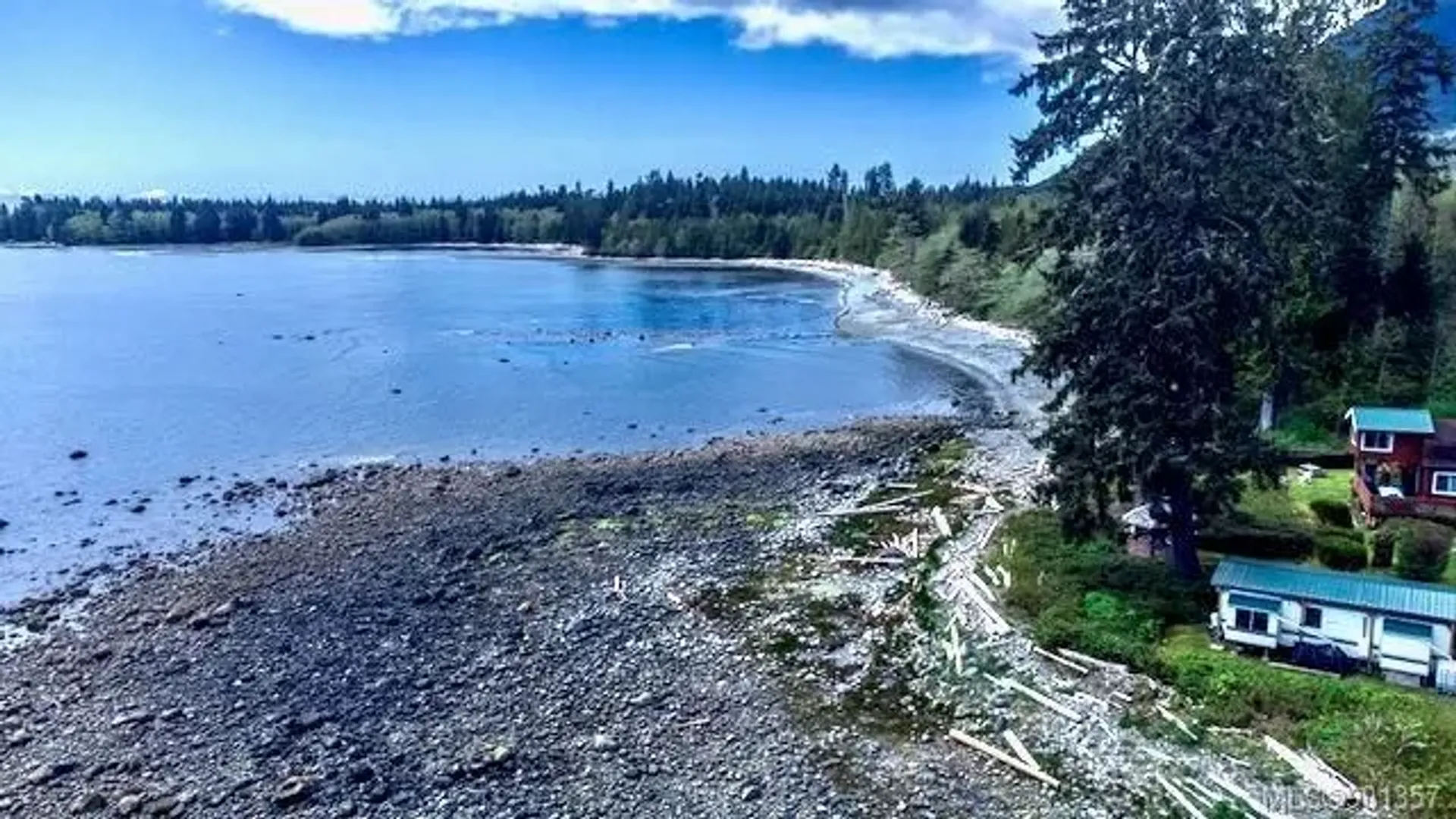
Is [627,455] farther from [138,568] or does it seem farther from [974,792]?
[974,792]

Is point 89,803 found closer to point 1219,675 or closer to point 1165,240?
point 1219,675

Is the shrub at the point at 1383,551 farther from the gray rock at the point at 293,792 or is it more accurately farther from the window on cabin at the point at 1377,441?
the gray rock at the point at 293,792

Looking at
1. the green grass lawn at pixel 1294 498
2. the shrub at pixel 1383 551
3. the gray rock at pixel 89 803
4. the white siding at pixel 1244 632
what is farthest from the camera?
the green grass lawn at pixel 1294 498

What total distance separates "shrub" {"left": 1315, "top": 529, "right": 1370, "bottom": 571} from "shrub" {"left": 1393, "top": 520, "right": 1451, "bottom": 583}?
843 millimetres

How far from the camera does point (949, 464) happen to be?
3994 cm

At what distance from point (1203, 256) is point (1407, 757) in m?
10.3

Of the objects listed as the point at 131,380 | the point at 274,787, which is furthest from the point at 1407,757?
the point at 131,380

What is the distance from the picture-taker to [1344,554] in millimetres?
25344

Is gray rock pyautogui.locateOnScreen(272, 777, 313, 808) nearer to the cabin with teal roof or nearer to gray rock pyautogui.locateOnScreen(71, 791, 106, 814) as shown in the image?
gray rock pyautogui.locateOnScreen(71, 791, 106, 814)

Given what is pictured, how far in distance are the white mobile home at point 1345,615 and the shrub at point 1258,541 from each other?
14.2ft

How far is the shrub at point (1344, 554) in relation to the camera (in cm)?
2533

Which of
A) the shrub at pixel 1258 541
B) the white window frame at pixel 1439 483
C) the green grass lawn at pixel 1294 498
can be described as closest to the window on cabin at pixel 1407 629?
the shrub at pixel 1258 541

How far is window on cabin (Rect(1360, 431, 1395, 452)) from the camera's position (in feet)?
91.4

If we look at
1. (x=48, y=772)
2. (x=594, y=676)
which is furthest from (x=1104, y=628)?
(x=48, y=772)
